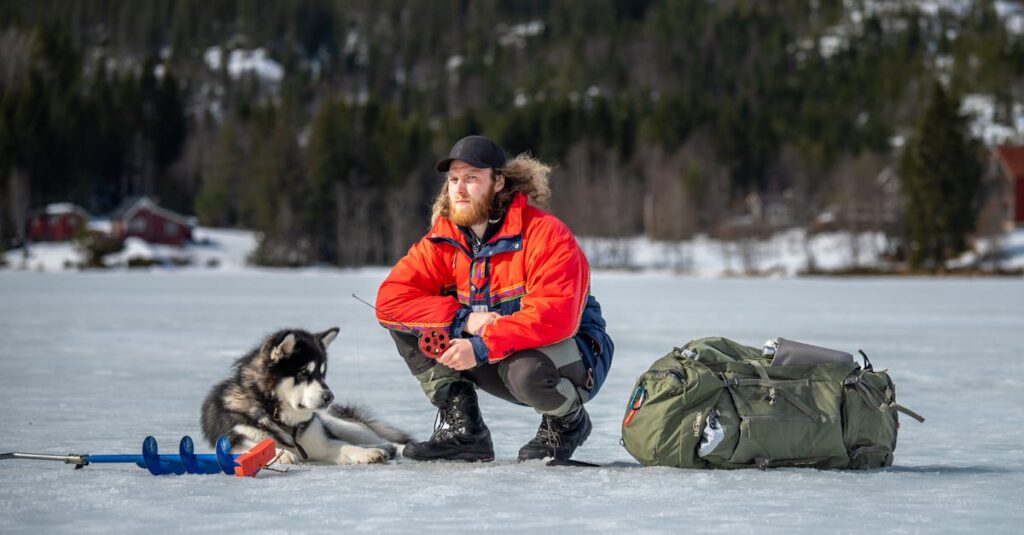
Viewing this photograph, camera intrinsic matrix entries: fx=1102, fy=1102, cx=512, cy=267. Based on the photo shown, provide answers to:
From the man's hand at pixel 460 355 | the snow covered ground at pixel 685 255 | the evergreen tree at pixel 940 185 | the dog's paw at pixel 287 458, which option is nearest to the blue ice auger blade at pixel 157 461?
the dog's paw at pixel 287 458

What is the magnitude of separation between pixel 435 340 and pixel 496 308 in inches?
12.5

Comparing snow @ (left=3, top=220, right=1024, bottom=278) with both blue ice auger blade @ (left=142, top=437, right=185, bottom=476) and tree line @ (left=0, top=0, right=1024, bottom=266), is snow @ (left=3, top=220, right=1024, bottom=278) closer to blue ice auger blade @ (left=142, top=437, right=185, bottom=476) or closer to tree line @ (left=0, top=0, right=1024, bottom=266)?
tree line @ (left=0, top=0, right=1024, bottom=266)

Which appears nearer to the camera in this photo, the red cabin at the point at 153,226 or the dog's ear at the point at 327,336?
the dog's ear at the point at 327,336

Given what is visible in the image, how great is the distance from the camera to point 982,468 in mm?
5098

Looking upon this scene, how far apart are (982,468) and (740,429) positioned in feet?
4.16

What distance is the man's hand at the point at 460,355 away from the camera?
4.64 m

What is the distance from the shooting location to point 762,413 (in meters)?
4.73

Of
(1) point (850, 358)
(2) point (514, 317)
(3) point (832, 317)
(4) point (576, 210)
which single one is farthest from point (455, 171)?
(4) point (576, 210)

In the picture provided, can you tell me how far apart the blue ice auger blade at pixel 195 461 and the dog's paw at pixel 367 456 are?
25.4 inches

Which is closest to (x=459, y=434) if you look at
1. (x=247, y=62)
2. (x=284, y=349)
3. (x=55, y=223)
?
(x=284, y=349)

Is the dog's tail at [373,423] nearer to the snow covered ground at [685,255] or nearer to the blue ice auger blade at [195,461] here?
the blue ice auger blade at [195,461]

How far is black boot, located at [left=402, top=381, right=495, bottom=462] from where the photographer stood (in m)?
5.10

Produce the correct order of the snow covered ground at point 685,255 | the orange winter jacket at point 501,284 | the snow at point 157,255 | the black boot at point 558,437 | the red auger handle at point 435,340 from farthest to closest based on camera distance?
the snow at point 157,255, the snow covered ground at point 685,255, the black boot at point 558,437, the red auger handle at point 435,340, the orange winter jacket at point 501,284

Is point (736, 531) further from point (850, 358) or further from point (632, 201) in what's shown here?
point (632, 201)
